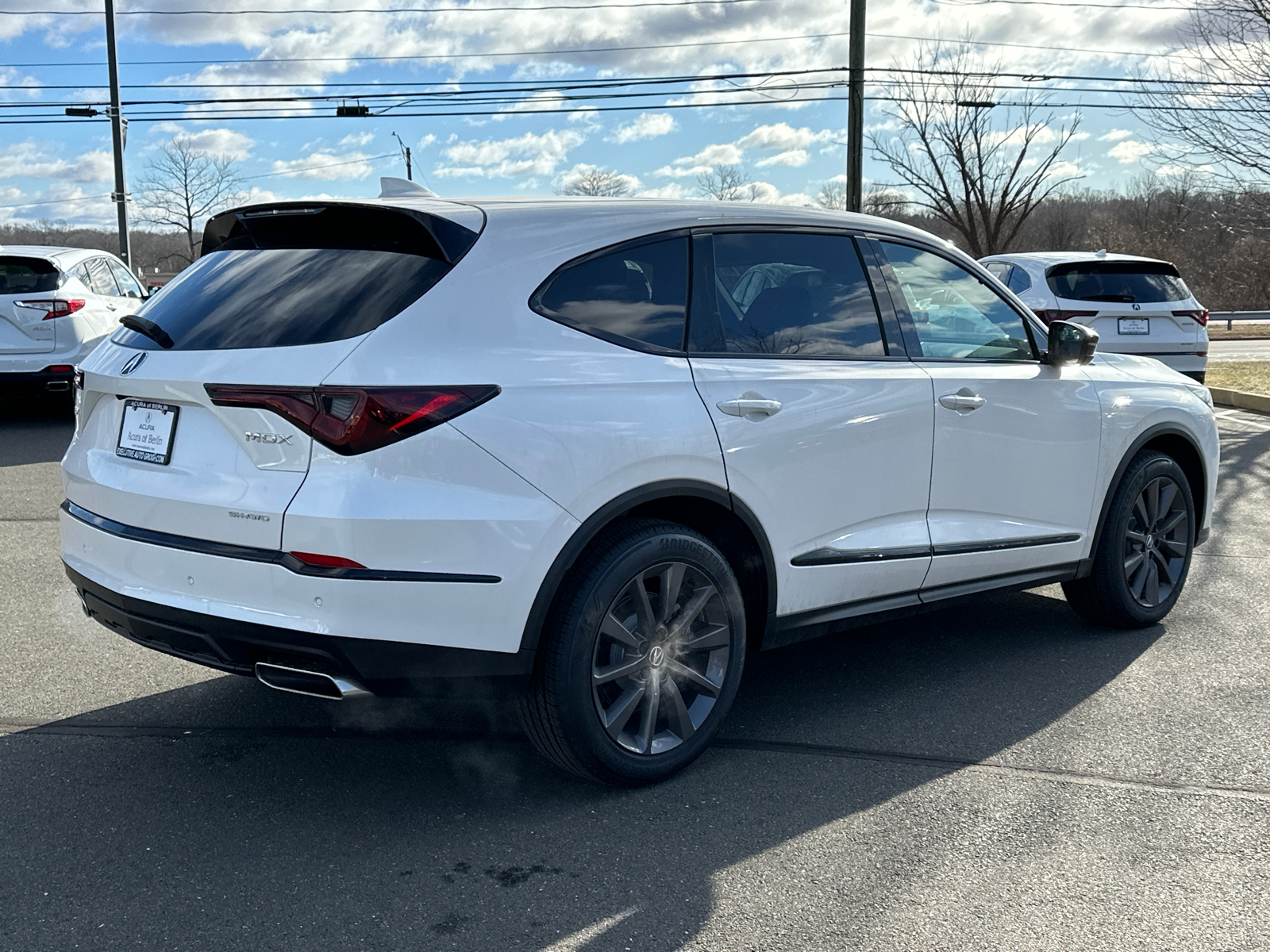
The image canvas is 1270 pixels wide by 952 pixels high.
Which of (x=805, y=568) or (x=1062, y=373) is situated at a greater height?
(x=1062, y=373)

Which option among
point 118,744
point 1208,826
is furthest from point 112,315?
point 1208,826

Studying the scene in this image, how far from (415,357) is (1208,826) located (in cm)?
259

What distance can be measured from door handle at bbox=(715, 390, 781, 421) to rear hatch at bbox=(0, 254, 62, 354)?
396 inches

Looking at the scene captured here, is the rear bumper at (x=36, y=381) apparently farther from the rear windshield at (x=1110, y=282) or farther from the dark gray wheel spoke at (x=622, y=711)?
the dark gray wheel spoke at (x=622, y=711)

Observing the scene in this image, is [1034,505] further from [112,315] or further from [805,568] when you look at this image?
[112,315]

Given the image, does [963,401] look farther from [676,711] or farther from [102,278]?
[102,278]

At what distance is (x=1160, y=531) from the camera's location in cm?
545

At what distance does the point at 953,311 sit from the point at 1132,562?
158cm

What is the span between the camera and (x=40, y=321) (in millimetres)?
11664

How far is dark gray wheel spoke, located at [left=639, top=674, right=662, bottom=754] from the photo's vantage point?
11.9ft

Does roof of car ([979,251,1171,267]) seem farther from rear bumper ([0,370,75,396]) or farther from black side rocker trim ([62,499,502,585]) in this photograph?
black side rocker trim ([62,499,502,585])

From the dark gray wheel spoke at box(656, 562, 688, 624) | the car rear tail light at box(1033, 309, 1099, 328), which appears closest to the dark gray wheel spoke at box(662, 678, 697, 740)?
the dark gray wheel spoke at box(656, 562, 688, 624)

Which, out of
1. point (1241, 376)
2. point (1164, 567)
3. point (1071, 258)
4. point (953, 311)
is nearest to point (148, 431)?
point (953, 311)

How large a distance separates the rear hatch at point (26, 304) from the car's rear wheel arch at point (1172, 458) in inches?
402
